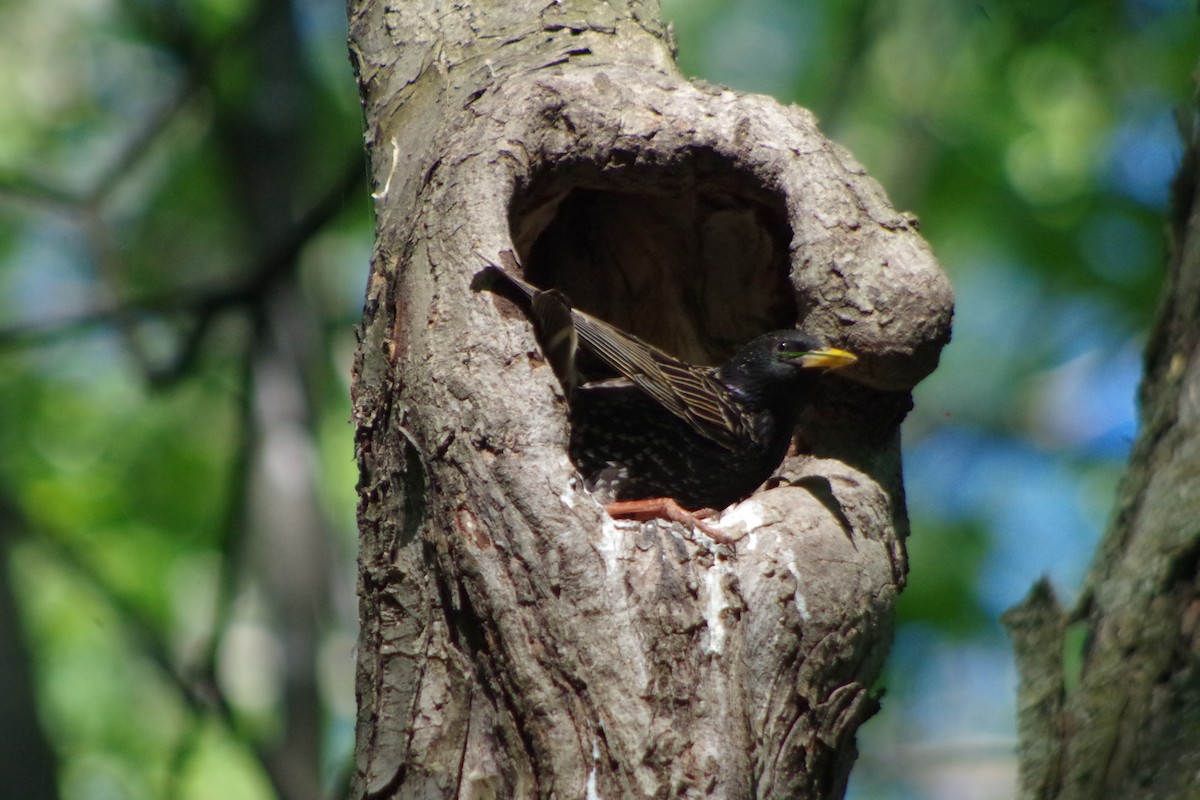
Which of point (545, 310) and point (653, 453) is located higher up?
point (653, 453)

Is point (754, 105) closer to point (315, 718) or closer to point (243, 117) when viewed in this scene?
point (315, 718)

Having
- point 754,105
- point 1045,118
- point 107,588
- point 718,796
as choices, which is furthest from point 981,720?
point 718,796

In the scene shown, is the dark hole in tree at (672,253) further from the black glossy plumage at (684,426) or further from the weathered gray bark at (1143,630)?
the weathered gray bark at (1143,630)

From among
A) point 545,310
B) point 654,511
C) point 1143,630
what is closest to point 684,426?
point 654,511

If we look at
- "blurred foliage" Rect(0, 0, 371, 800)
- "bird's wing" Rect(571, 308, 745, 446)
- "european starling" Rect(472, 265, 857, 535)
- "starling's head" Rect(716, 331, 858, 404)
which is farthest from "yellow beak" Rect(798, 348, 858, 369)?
"blurred foliage" Rect(0, 0, 371, 800)

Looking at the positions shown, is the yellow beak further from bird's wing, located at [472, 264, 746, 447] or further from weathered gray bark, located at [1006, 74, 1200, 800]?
weathered gray bark, located at [1006, 74, 1200, 800]

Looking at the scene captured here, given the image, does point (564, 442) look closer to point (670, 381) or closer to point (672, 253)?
point (670, 381)

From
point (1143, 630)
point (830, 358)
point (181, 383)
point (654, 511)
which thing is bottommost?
point (1143, 630)

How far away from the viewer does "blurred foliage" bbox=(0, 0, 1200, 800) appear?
22.9 ft

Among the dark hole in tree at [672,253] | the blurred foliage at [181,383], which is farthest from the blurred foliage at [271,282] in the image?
the dark hole in tree at [672,253]

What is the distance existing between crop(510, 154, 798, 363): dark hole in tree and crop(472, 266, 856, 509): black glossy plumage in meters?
0.33

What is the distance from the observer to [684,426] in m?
4.20

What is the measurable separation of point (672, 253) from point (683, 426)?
2.52ft

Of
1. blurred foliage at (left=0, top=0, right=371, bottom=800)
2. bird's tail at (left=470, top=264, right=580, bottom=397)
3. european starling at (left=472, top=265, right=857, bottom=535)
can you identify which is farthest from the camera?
blurred foliage at (left=0, top=0, right=371, bottom=800)
